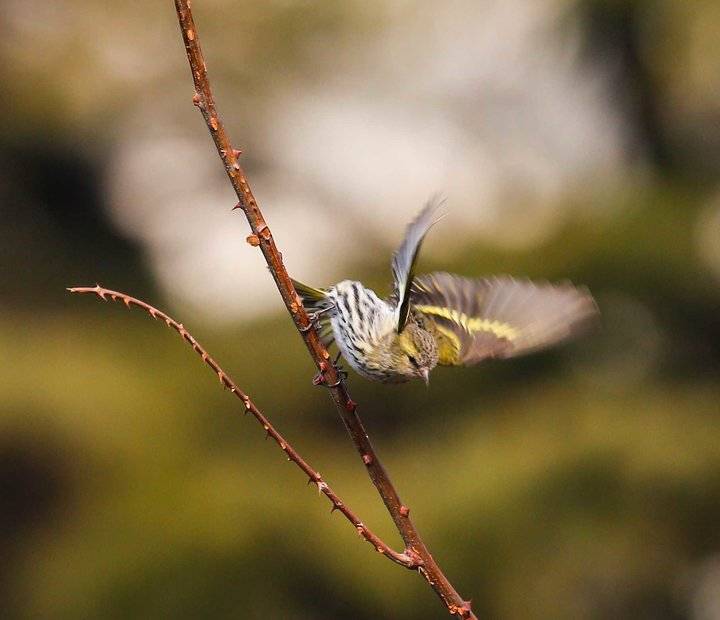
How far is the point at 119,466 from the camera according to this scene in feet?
21.6

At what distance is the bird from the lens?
2.50 metres

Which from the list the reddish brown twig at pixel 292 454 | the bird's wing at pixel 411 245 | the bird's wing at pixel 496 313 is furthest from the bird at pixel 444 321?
the reddish brown twig at pixel 292 454

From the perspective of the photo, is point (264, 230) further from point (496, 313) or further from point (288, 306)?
point (496, 313)

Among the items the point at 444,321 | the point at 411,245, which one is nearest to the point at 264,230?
the point at 411,245

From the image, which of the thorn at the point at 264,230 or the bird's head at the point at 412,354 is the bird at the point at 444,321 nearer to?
the bird's head at the point at 412,354

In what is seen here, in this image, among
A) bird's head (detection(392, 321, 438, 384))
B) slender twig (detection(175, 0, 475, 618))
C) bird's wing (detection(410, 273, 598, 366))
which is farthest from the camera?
bird's head (detection(392, 321, 438, 384))

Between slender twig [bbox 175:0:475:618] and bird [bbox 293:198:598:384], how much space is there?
2.16 feet

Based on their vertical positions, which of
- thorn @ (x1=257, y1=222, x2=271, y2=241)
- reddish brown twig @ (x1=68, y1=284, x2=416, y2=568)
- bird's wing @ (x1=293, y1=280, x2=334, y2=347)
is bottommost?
reddish brown twig @ (x1=68, y1=284, x2=416, y2=568)

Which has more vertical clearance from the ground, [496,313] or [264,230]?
[264,230]

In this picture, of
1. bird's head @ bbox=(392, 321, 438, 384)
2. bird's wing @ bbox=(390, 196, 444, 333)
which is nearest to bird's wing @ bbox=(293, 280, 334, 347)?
bird's head @ bbox=(392, 321, 438, 384)

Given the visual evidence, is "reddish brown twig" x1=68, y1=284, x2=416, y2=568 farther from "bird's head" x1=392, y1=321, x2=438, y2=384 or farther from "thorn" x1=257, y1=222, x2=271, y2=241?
"bird's head" x1=392, y1=321, x2=438, y2=384

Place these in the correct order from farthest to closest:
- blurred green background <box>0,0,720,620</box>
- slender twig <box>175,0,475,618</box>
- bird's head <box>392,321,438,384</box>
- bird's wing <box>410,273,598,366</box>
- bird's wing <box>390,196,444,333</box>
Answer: blurred green background <box>0,0,720,620</box>, bird's head <box>392,321,438,384</box>, bird's wing <box>410,273,598,366</box>, bird's wing <box>390,196,444,333</box>, slender twig <box>175,0,475,618</box>

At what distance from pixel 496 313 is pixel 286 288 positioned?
3.60ft

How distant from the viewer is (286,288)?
1.66 metres
